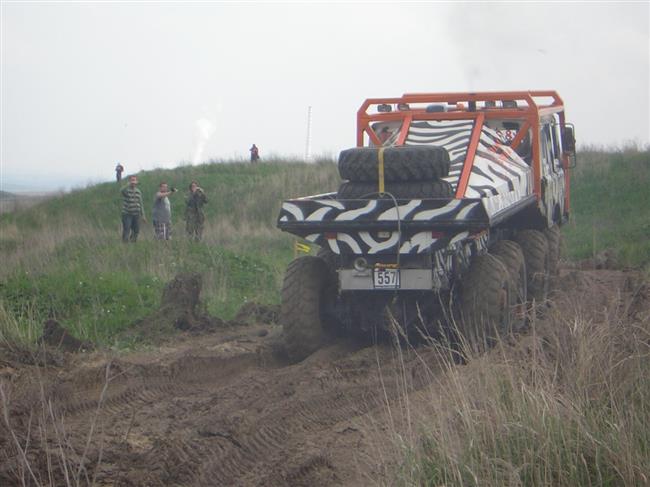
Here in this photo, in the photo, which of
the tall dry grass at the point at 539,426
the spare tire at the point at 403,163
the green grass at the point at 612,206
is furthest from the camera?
the green grass at the point at 612,206

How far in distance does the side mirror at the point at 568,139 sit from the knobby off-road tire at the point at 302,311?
590cm

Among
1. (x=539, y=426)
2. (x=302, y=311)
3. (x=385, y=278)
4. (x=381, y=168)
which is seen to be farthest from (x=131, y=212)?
(x=539, y=426)

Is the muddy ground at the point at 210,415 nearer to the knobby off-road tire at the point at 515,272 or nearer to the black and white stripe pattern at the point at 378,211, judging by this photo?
the knobby off-road tire at the point at 515,272

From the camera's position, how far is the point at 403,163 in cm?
970

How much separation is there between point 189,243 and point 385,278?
919cm

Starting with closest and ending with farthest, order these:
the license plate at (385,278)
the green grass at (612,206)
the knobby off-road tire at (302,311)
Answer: the license plate at (385,278), the knobby off-road tire at (302,311), the green grass at (612,206)

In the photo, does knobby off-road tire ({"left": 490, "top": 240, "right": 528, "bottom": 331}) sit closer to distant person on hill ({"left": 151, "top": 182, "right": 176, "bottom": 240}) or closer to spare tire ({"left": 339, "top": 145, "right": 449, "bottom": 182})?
spare tire ({"left": 339, "top": 145, "right": 449, "bottom": 182})

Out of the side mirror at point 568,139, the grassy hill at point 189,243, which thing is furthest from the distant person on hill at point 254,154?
the side mirror at point 568,139

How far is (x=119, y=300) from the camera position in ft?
44.0

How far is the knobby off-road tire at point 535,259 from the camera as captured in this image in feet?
39.3

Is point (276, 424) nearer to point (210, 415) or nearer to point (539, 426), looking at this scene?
point (210, 415)

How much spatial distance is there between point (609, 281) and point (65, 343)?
24.6ft

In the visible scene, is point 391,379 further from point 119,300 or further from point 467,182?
point 119,300

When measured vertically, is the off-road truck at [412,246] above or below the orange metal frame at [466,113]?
below
